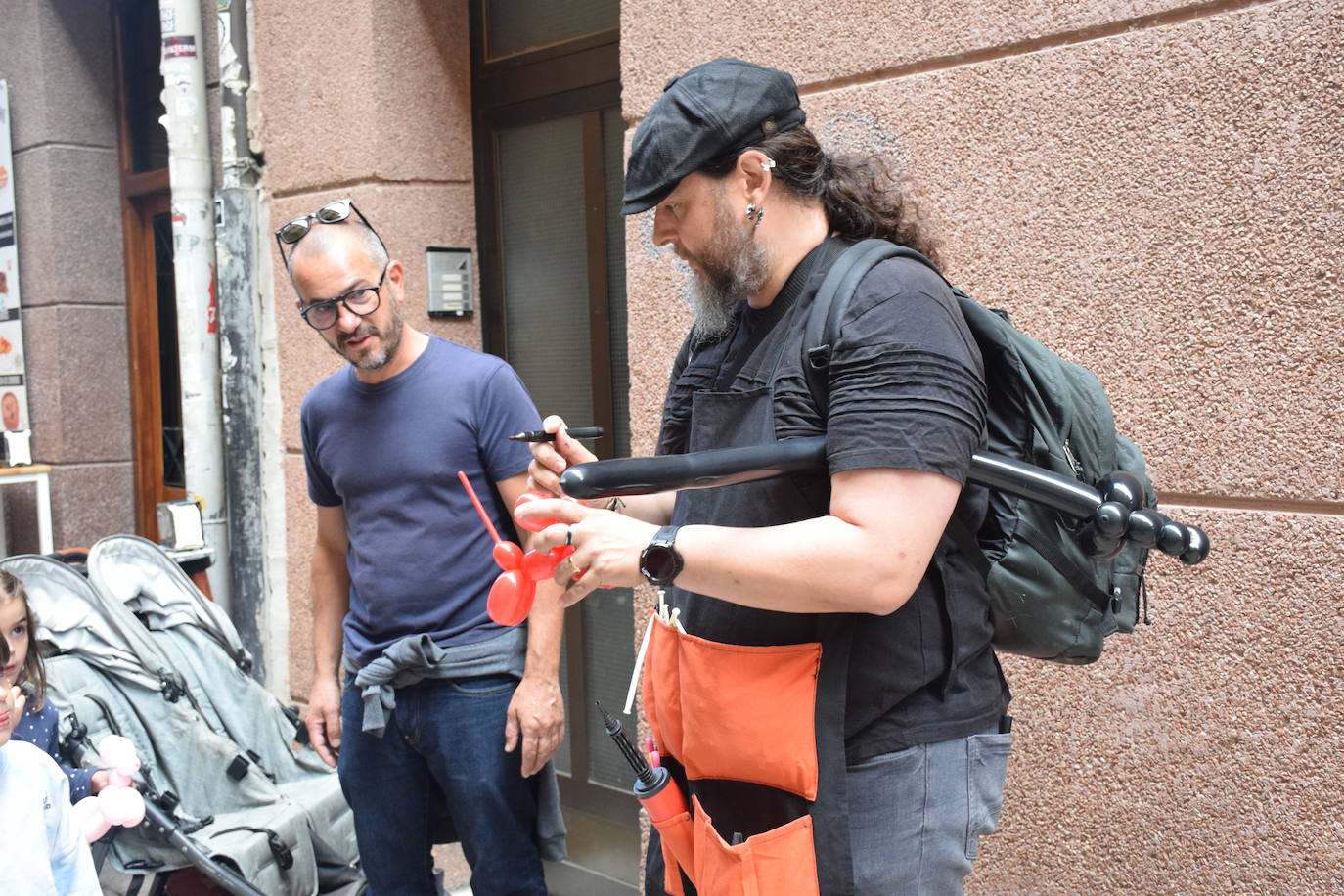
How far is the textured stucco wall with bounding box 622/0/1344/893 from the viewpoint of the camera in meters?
2.32

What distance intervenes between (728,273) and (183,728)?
2.35 meters

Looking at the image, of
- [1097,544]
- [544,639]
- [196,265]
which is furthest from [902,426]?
[196,265]

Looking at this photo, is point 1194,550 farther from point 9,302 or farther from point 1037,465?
point 9,302

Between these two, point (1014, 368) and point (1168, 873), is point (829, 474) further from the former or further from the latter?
point (1168, 873)

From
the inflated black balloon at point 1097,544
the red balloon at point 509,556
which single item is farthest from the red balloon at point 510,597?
the inflated black balloon at point 1097,544

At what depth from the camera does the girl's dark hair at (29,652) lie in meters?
2.92

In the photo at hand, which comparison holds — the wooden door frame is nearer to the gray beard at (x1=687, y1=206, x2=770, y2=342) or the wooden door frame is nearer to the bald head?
the bald head

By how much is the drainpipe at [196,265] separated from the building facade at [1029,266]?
0.13 m

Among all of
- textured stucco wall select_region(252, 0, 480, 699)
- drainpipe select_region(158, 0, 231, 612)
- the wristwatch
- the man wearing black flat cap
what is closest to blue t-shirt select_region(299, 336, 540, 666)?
the man wearing black flat cap

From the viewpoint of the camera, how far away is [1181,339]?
8.12 ft

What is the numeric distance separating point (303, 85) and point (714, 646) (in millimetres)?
3509

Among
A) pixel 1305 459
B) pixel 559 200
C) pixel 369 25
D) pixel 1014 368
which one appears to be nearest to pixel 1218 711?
pixel 1305 459

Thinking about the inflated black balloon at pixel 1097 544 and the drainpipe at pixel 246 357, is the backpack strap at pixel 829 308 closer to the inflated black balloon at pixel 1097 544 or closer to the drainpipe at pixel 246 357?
the inflated black balloon at pixel 1097 544

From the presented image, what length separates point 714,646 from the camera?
170 centimetres
